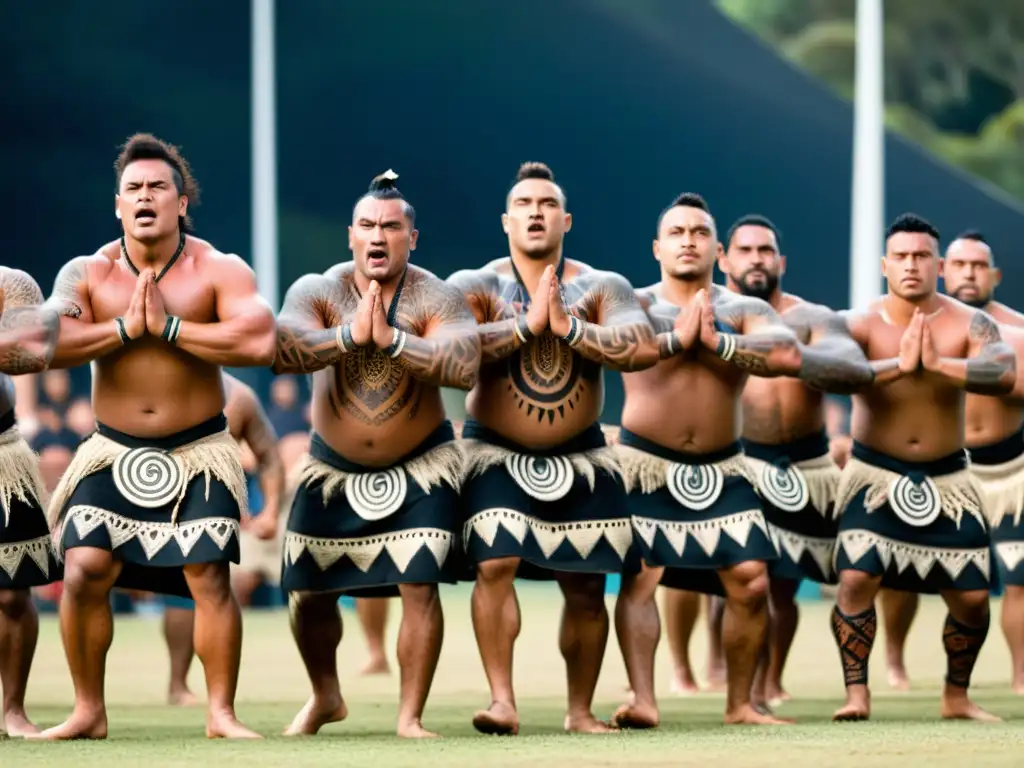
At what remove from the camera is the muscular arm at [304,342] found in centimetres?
659

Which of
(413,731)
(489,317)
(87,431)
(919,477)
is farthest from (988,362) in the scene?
(87,431)

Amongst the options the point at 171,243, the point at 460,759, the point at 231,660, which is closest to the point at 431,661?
the point at 231,660

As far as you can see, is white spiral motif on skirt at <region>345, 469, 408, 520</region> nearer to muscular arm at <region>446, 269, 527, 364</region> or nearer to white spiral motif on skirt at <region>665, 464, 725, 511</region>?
muscular arm at <region>446, 269, 527, 364</region>

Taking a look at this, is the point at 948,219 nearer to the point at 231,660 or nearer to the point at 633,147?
the point at 633,147

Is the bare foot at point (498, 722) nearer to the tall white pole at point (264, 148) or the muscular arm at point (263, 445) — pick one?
the muscular arm at point (263, 445)

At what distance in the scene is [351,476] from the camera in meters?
6.82

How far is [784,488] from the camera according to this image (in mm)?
8273

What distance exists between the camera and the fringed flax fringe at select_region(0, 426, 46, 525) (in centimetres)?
688

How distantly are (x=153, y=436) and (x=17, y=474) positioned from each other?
71cm

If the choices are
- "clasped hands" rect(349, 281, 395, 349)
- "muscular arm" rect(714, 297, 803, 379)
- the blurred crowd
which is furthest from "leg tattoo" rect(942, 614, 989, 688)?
the blurred crowd

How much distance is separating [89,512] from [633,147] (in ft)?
36.3

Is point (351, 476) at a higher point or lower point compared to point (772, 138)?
lower

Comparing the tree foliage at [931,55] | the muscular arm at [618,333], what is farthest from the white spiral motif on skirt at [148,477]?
the tree foliage at [931,55]

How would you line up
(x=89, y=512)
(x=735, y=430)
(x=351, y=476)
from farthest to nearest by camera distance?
(x=735, y=430), (x=351, y=476), (x=89, y=512)
